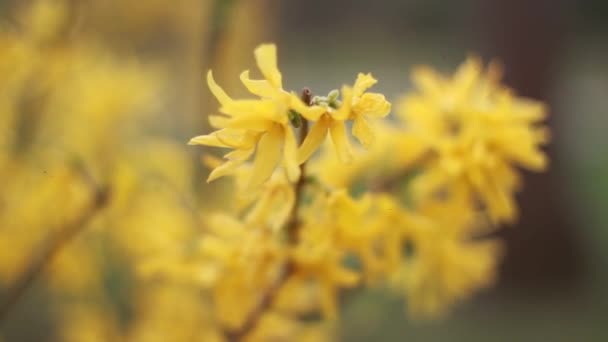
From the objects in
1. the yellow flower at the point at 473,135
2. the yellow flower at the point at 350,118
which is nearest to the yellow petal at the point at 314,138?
the yellow flower at the point at 350,118

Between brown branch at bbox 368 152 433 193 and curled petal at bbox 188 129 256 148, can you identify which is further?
brown branch at bbox 368 152 433 193

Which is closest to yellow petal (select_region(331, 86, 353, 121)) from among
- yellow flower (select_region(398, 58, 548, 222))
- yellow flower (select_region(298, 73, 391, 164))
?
yellow flower (select_region(298, 73, 391, 164))

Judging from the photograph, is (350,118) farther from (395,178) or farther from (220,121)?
(395,178)

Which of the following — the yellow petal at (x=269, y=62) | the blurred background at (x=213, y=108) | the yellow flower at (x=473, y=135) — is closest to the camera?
the yellow petal at (x=269, y=62)

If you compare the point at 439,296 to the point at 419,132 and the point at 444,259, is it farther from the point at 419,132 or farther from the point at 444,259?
the point at 419,132

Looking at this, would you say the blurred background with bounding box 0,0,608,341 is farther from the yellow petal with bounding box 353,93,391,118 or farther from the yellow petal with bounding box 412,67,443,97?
the yellow petal with bounding box 353,93,391,118

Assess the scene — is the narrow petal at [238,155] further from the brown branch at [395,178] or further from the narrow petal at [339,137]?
the brown branch at [395,178]

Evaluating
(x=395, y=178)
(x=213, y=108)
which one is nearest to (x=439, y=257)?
(x=395, y=178)
